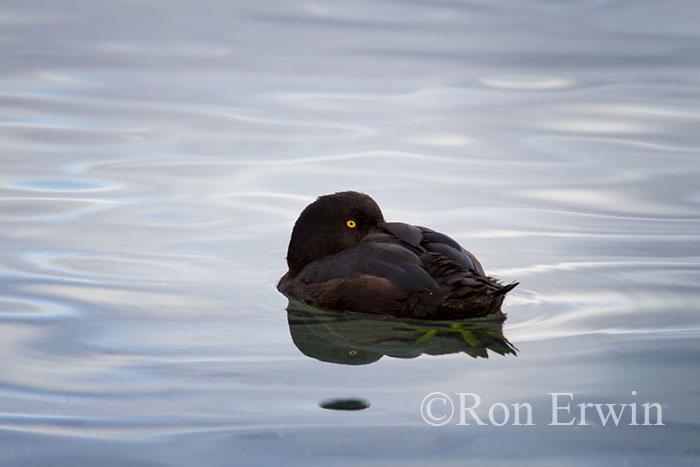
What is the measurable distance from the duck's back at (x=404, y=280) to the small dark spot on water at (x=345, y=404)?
1.61 metres

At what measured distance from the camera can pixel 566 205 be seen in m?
11.5

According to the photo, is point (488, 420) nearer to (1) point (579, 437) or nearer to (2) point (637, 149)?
(1) point (579, 437)

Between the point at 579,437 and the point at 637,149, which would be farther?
the point at 637,149

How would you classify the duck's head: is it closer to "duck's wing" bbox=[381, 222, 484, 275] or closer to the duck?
the duck

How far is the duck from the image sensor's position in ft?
26.2

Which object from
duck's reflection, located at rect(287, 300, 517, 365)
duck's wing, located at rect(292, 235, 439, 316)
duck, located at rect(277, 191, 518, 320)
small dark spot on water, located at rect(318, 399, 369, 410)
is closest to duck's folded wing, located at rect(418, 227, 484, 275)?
duck, located at rect(277, 191, 518, 320)

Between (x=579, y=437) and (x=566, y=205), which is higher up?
(x=566, y=205)

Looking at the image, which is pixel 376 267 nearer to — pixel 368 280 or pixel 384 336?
pixel 368 280

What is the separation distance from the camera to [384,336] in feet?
25.7

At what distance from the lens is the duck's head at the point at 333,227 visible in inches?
351

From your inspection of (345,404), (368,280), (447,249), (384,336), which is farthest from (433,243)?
(345,404)

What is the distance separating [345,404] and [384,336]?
53.9 inches

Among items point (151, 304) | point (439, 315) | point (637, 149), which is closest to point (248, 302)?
point (151, 304)

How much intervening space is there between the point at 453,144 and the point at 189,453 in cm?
841
